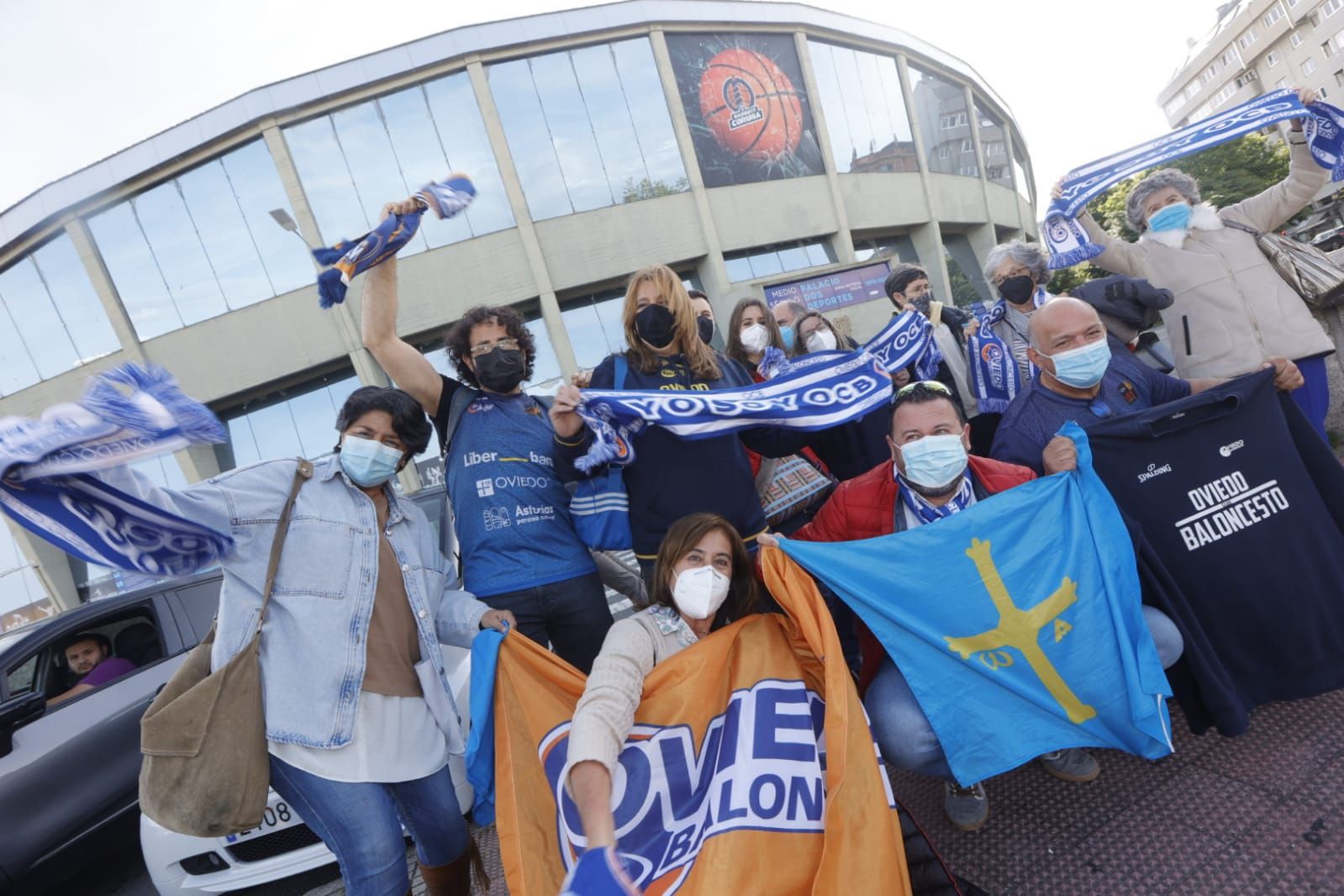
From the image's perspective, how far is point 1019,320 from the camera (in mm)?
3645

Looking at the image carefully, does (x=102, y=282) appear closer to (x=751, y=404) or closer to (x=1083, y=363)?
(x=751, y=404)

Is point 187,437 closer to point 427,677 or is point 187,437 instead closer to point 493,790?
point 427,677

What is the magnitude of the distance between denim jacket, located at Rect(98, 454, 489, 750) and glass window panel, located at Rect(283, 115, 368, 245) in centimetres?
1559

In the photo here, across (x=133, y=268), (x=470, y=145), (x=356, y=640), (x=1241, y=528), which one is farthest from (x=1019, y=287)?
(x=133, y=268)

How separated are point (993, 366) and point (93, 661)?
19.8 ft

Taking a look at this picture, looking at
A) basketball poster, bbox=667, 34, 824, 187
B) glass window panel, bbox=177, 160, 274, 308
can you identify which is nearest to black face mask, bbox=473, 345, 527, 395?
basketball poster, bbox=667, 34, 824, 187

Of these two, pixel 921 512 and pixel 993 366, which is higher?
pixel 993 366

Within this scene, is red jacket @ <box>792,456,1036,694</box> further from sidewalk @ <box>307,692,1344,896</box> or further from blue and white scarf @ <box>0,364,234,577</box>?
blue and white scarf @ <box>0,364,234,577</box>

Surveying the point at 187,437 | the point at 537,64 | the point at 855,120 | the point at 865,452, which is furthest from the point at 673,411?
the point at 855,120

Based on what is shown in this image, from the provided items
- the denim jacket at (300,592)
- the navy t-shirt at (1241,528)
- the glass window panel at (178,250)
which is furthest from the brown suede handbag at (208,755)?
the glass window panel at (178,250)

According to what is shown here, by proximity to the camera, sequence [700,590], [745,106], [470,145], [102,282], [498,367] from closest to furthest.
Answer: [700,590] < [498,367] < [470,145] < [102,282] < [745,106]

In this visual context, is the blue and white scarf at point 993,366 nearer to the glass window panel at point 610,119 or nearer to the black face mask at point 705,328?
the black face mask at point 705,328

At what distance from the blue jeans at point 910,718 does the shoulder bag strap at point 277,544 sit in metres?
1.99

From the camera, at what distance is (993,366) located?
351 centimetres
